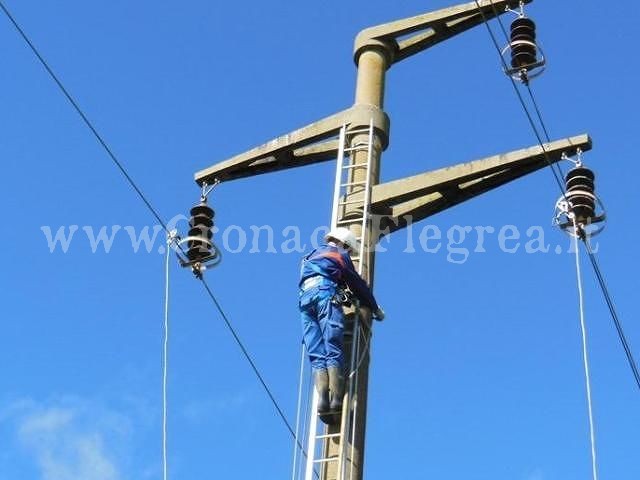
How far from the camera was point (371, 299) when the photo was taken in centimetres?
815

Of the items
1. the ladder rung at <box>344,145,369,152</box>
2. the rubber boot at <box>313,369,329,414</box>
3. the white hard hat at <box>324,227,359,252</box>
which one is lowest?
the rubber boot at <box>313,369,329,414</box>

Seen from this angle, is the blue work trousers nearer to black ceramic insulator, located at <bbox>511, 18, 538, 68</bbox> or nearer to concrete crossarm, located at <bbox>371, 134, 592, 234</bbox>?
concrete crossarm, located at <bbox>371, 134, 592, 234</bbox>

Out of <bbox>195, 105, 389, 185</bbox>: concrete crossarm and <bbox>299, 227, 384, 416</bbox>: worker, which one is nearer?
<bbox>299, 227, 384, 416</bbox>: worker

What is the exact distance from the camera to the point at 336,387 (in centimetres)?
775

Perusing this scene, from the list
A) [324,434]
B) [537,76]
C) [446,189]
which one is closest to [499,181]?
[446,189]

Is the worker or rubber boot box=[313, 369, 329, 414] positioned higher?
the worker

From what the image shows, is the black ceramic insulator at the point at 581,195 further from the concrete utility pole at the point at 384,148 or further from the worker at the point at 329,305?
the worker at the point at 329,305

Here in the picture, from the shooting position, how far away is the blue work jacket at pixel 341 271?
316 inches

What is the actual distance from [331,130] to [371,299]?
59.7 inches

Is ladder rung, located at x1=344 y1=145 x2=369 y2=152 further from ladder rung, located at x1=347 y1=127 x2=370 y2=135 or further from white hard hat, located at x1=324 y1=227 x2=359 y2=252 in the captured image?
white hard hat, located at x1=324 y1=227 x2=359 y2=252

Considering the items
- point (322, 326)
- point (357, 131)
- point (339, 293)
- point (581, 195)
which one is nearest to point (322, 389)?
point (322, 326)

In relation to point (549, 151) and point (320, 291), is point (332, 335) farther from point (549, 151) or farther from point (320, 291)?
point (549, 151)

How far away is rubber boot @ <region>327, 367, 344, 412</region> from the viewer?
25.3ft

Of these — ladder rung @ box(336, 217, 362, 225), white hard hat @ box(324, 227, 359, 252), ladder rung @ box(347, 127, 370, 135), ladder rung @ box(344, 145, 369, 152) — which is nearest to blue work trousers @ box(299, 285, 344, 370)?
white hard hat @ box(324, 227, 359, 252)
